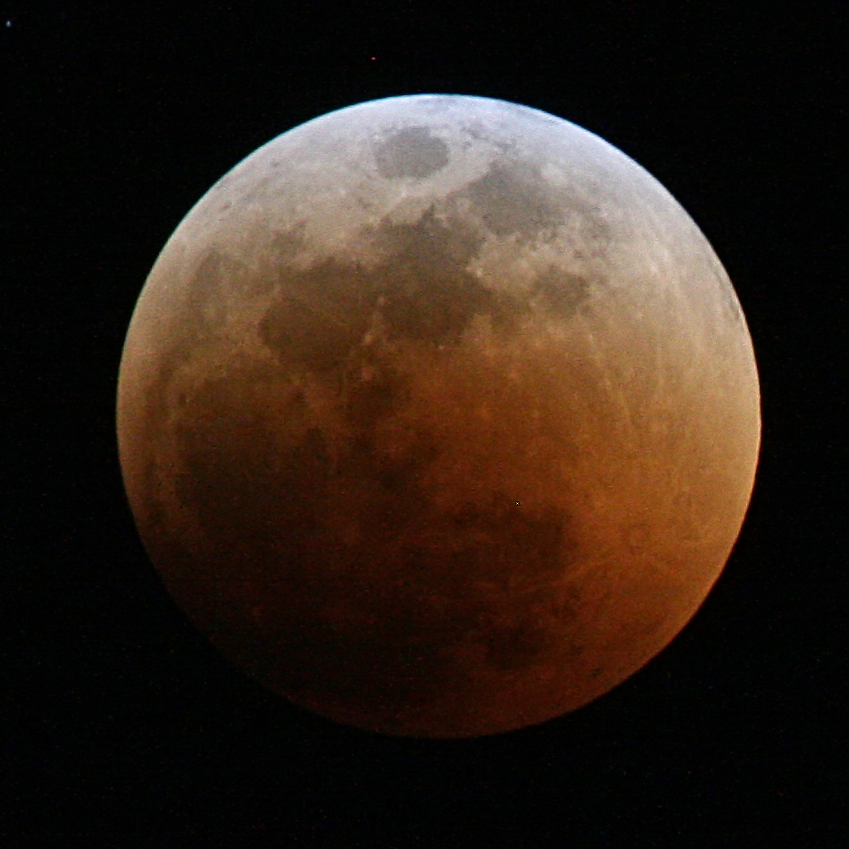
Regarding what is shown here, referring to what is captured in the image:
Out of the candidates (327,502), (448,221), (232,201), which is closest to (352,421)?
(327,502)

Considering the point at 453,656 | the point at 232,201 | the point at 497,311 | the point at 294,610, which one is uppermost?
Result: the point at 232,201

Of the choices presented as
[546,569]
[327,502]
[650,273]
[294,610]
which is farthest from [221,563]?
[650,273]

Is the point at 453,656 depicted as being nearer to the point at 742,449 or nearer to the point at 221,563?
the point at 221,563

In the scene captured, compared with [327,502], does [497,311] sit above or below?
above

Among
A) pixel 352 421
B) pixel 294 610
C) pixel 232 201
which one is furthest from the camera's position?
pixel 232 201

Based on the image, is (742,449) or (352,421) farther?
(742,449)

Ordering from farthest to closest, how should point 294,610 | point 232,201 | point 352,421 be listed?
point 232,201 → point 294,610 → point 352,421
